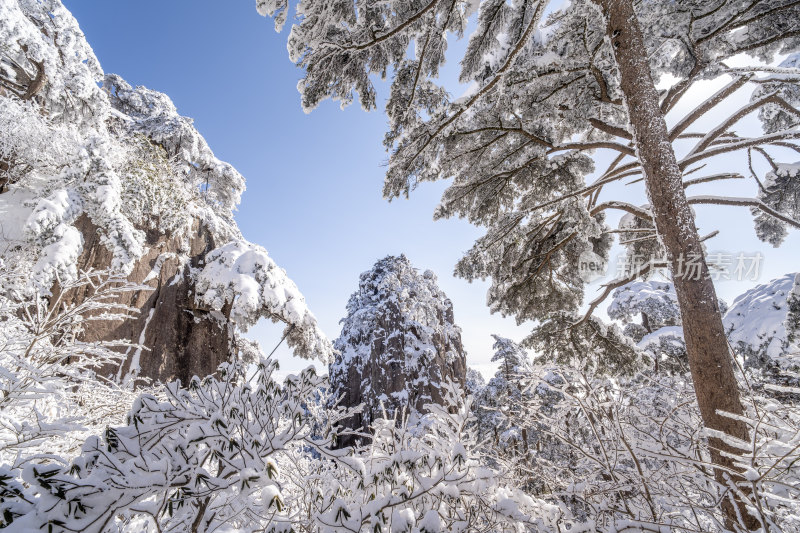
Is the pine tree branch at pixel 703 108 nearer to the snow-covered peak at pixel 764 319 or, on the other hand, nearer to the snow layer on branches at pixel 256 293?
the snow-covered peak at pixel 764 319

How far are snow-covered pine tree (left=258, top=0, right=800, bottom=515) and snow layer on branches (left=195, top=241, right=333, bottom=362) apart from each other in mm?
3816

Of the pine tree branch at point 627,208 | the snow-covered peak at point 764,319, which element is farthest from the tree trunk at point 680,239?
the snow-covered peak at point 764,319

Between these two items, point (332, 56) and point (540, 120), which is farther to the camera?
point (540, 120)

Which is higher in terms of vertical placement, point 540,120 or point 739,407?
point 540,120

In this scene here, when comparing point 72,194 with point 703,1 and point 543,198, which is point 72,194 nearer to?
point 543,198

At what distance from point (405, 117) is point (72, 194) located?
5935mm

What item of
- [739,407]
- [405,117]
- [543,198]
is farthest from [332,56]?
[739,407]

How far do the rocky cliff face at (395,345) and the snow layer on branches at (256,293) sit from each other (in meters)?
5.04

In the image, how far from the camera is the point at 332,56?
3.75m

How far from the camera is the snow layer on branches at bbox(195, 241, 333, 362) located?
6992mm

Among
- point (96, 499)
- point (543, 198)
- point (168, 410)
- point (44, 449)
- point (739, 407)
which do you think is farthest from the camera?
point (543, 198)

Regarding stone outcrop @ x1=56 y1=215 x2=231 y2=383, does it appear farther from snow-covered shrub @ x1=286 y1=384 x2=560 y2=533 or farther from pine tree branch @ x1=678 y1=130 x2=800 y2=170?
pine tree branch @ x1=678 y1=130 x2=800 y2=170

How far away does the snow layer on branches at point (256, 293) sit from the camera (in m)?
6.99

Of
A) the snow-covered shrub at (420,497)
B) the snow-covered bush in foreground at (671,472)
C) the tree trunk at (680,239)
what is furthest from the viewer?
the tree trunk at (680,239)
